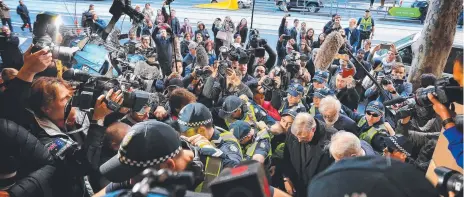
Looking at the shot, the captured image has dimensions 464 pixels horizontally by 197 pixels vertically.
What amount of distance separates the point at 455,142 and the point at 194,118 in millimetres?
1770

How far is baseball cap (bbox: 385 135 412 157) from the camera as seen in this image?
3.18 metres

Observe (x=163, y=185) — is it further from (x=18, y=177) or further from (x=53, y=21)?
(x=53, y=21)

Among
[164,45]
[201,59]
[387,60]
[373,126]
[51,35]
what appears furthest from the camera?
[164,45]

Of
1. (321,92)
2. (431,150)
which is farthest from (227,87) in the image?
(431,150)

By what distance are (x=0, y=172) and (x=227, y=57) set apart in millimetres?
4847

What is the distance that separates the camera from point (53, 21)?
4.73 metres

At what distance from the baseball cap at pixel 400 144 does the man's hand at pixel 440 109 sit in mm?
1089

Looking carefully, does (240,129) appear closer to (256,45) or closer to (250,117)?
(250,117)

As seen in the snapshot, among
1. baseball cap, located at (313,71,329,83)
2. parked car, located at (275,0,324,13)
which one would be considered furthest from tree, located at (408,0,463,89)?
parked car, located at (275,0,324,13)

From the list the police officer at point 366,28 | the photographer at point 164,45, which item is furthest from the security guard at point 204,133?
the police officer at point 366,28

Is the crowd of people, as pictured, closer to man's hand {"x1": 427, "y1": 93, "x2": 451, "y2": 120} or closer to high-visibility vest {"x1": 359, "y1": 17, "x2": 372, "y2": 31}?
man's hand {"x1": 427, "y1": 93, "x2": 451, "y2": 120}

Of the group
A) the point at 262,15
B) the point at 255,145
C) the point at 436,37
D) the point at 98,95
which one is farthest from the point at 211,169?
the point at 262,15

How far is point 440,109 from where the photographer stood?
2.09 metres

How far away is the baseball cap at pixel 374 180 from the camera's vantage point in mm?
978
